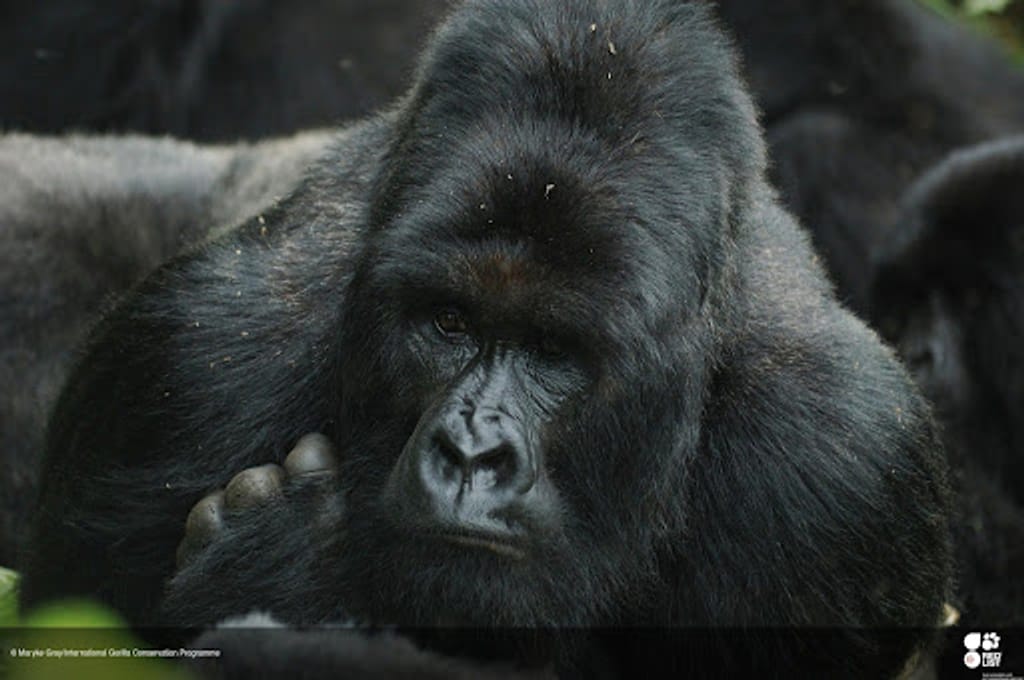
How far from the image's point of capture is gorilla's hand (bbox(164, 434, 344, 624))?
3.60m

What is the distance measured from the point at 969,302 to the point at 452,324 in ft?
11.2

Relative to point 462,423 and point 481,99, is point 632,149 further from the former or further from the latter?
point 462,423

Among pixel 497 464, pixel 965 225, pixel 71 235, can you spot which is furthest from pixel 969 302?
pixel 497 464

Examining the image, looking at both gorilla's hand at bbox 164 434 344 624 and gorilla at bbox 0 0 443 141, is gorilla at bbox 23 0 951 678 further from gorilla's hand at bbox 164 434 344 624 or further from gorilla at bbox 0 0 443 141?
gorilla at bbox 0 0 443 141

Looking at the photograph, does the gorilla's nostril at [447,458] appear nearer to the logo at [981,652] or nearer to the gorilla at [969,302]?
the logo at [981,652]

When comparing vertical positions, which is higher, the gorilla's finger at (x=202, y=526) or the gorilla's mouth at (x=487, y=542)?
the gorilla's mouth at (x=487, y=542)

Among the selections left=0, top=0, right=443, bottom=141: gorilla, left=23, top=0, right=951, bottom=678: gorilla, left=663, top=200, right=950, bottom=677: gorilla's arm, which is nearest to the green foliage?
left=0, top=0, right=443, bottom=141: gorilla

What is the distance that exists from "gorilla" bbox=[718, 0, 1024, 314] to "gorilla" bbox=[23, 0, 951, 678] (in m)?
3.21

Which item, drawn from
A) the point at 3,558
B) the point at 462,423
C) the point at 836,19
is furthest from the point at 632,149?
the point at 836,19

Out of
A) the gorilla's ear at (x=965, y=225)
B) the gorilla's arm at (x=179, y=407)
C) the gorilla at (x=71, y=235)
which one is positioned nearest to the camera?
the gorilla's arm at (x=179, y=407)

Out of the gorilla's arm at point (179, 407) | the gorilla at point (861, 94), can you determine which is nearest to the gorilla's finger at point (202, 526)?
the gorilla's arm at point (179, 407)

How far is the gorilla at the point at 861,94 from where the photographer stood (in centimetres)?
732

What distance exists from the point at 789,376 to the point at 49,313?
8.50 ft

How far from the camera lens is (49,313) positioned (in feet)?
18.0
